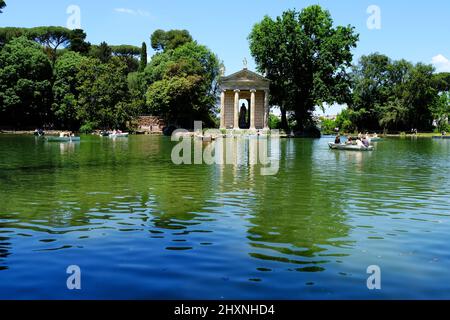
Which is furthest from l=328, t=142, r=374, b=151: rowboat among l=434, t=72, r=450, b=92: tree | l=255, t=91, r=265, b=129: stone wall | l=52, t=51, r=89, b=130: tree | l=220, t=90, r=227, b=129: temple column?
l=434, t=72, r=450, b=92: tree

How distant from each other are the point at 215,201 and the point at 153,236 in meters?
5.29

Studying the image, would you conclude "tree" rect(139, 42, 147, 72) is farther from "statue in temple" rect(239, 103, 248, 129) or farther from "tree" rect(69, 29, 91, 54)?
"statue in temple" rect(239, 103, 248, 129)

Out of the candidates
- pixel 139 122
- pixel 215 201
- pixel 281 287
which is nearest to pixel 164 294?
pixel 281 287

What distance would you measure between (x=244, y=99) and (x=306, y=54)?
60.2 ft

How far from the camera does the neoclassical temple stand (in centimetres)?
9325

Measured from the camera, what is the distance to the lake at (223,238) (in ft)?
27.6

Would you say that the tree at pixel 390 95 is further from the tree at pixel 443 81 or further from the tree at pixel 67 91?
the tree at pixel 67 91

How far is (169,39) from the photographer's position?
143m

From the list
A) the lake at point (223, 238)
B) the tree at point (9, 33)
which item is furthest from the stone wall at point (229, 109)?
the lake at point (223, 238)

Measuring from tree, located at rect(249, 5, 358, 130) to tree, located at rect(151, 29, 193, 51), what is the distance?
46.4 meters

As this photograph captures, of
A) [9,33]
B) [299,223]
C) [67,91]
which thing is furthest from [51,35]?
[299,223]

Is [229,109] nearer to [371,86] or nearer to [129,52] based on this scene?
[371,86]

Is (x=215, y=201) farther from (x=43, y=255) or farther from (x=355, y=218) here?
(x=43, y=255)

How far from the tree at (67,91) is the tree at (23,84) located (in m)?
2.23
